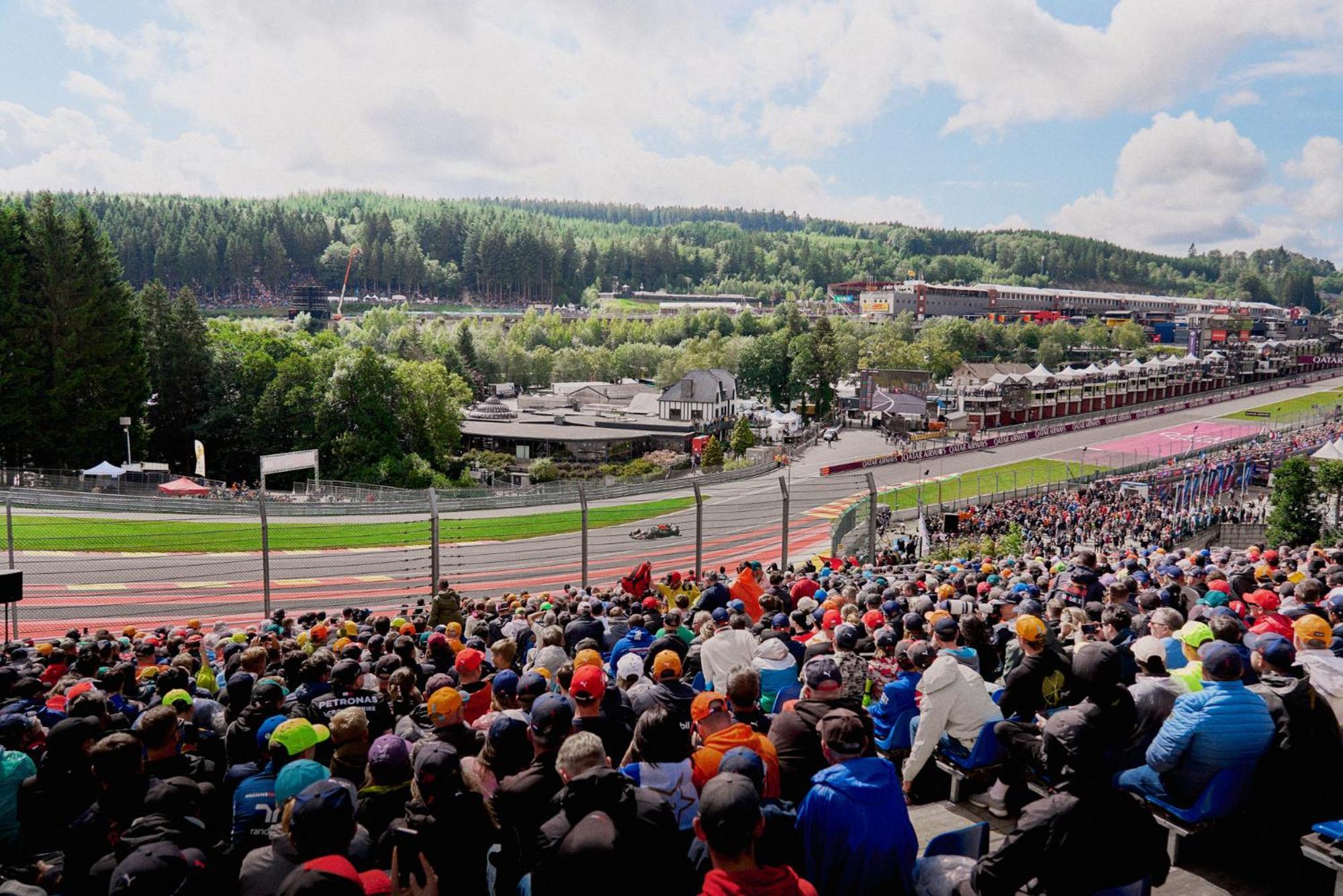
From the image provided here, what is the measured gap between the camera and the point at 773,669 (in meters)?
7.16

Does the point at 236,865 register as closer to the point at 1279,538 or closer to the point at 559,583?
the point at 559,583

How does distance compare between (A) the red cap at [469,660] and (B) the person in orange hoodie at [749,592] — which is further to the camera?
(B) the person in orange hoodie at [749,592]

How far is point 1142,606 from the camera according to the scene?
31.7 feet

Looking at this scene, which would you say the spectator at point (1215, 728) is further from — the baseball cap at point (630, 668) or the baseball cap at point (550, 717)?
the baseball cap at point (630, 668)

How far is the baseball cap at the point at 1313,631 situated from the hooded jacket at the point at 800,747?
3.52 m

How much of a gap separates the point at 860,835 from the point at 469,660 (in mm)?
3458

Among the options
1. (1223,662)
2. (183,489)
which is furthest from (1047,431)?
(1223,662)

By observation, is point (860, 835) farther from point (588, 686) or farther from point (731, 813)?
point (588, 686)

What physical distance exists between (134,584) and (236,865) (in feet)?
72.2

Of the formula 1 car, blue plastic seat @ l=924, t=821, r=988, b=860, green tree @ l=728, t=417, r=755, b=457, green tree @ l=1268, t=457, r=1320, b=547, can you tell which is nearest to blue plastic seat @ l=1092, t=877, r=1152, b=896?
blue plastic seat @ l=924, t=821, r=988, b=860

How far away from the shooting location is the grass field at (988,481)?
46.7 m

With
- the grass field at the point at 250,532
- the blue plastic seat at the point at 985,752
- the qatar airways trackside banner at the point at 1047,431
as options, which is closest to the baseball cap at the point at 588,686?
the blue plastic seat at the point at 985,752

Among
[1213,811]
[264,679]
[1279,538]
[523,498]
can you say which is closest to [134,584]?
[523,498]

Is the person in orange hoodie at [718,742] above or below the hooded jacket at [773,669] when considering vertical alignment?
above
